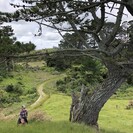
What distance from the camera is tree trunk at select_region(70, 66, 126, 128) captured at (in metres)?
16.9

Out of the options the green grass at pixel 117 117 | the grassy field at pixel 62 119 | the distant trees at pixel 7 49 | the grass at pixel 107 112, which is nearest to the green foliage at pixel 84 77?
the grassy field at pixel 62 119

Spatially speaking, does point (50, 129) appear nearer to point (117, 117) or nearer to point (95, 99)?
point (95, 99)

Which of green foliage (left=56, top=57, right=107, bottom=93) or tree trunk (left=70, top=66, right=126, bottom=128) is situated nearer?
tree trunk (left=70, top=66, right=126, bottom=128)

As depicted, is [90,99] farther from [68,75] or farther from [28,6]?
[68,75]

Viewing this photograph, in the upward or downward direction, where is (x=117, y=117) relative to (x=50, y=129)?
downward

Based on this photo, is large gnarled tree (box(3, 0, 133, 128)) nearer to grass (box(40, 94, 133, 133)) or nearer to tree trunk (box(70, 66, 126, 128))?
tree trunk (box(70, 66, 126, 128))

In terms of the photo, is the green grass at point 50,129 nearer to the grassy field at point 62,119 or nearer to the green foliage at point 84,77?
the grassy field at point 62,119

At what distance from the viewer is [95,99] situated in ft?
56.9

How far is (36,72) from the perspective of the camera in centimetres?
7062

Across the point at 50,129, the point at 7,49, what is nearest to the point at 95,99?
the point at 50,129

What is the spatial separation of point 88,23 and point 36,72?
176 feet

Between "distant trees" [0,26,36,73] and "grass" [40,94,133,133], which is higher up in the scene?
"distant trees" [0,26,36,73]

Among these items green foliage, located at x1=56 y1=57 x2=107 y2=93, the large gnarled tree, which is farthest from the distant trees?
green foliage, located at x1=56 y1=57 x2=107 y2=93


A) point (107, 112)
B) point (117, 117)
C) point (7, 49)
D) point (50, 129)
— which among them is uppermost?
point (7, 49)
